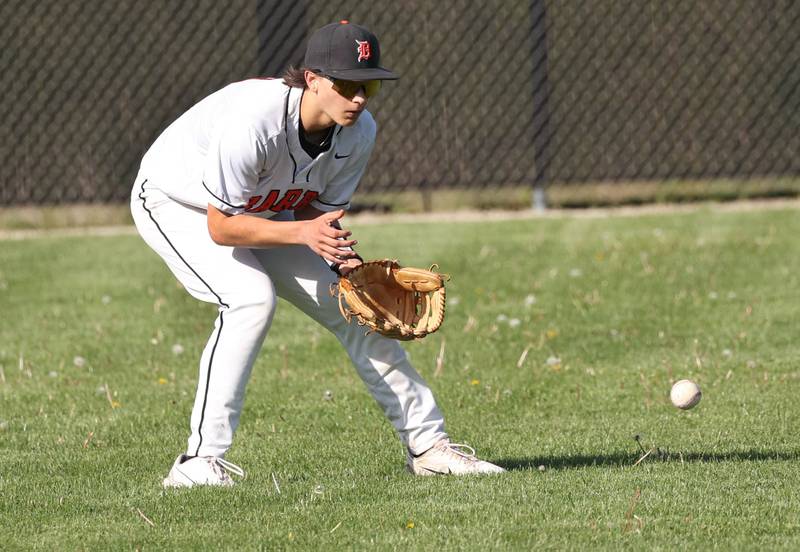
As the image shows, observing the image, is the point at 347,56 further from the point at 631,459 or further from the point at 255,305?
the point at 631,459

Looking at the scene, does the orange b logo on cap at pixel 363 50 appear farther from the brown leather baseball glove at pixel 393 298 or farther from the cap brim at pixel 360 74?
the brown leather baseball glove at pixel 393 298

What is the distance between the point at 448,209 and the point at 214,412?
721cm

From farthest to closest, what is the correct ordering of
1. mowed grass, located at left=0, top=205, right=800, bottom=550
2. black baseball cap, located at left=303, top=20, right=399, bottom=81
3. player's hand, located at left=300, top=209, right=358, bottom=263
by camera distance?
black baseball cap, located at left=303, top=20, right=399, bottom=81
player's hand, located at left=300, top=209, right=358, bottom=263
mowed grass, located at left=0, top=205, right=800, bottom=550

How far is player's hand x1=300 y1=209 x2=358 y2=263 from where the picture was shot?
4207mm

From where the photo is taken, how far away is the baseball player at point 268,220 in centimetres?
438

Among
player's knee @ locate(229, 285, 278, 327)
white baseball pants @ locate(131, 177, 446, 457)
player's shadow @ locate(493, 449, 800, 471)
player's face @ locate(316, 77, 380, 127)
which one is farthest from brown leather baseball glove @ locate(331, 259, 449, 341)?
player's shadow @ locate(493, 449, 800, 471)

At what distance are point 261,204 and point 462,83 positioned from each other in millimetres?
6758

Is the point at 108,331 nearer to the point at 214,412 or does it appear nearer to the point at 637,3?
the point at 214,412

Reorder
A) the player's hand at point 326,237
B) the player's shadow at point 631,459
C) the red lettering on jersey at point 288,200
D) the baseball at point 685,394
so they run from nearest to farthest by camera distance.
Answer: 1. the player's hand at point 326,237
2. the red lettering on jersey at point 288,200
3. the player's shadow at point 631,459
4. the baseball at point 685,394

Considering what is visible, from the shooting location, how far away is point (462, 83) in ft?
36.7

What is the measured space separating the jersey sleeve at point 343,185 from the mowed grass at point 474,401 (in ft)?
3.28

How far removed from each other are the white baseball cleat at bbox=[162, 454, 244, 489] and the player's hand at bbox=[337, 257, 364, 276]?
79 cm

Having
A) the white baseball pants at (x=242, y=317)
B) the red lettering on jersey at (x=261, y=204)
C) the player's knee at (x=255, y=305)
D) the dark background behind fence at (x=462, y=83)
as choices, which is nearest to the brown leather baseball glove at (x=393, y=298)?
the white baseball pants at (x=242, y=317)

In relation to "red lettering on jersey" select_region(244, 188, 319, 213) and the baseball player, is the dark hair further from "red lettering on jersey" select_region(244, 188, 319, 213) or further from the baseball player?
"red lettering on jersey" select_region(244, 188, 319, 213)
